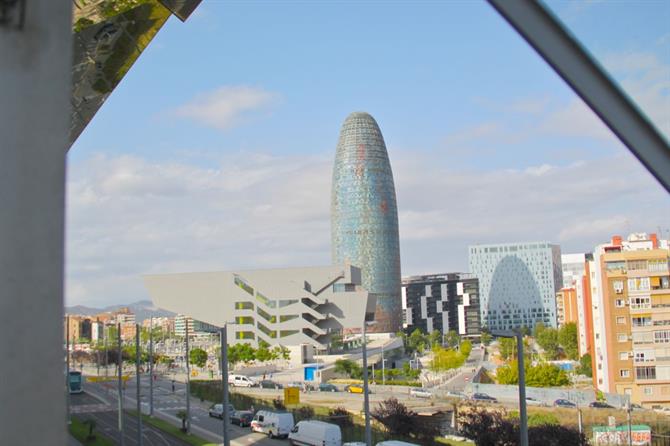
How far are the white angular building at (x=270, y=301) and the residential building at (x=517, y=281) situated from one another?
74212 millimetres

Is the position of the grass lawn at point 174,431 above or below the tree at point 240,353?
below

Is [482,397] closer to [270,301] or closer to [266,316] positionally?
[270,301]

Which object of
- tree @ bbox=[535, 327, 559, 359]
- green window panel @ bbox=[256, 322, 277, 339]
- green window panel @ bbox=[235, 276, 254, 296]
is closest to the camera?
green window panel @ bbox=[256, 322, 277, 339]

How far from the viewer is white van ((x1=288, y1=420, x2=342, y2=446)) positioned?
22.4m

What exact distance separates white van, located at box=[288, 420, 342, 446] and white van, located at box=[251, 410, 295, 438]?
6.11ft

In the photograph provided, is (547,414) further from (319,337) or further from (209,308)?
(209,308)

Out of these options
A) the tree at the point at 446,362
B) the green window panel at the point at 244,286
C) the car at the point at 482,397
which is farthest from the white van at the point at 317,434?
the green window panel at the point at 244,286

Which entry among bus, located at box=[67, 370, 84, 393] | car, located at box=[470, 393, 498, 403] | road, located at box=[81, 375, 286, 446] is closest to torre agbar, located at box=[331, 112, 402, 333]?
road, located at box=[81, 375, 286, 446]

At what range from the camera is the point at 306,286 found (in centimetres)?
5641

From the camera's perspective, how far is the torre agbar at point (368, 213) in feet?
299

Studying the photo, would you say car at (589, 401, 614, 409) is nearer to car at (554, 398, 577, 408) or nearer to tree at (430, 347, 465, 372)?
car at (554, 398, 577, 408)

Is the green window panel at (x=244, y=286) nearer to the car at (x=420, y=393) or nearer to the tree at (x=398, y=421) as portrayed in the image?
the car at (x=420, y=393)

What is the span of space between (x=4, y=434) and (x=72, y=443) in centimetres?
2540

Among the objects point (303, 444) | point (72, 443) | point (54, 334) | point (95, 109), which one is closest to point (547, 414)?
point (303, 444)
